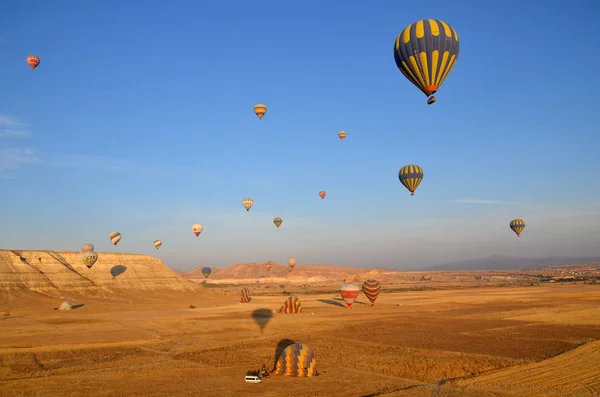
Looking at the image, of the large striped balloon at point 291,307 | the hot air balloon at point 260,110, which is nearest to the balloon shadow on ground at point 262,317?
the large striped balloon at point 291,307

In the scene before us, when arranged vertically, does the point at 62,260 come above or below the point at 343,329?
above

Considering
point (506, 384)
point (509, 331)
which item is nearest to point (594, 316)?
point (509, 331)

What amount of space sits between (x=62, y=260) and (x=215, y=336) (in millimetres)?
51593

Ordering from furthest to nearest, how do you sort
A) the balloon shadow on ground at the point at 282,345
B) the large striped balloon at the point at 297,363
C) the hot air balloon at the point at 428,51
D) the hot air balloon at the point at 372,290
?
1. the hot air balloon at the point at 372,290
2. the hot air balloon at the point at 428,51
3. the balloon shadow on ground at the point at 282,345
4. the large striped balloon at the point at 297,363

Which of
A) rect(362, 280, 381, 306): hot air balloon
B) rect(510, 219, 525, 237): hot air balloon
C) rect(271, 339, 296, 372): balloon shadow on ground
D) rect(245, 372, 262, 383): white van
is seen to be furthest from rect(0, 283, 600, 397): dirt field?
rect(510, 219, 525, 237): hot air balloon

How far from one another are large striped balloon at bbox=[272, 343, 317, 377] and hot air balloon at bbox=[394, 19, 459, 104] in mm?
21127

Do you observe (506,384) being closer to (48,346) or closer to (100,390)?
(100,390)

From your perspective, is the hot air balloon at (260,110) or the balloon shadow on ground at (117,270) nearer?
the hot air balloon at (260,110)

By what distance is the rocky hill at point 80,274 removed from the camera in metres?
62.2

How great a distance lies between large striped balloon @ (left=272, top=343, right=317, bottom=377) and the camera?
65.3 feet

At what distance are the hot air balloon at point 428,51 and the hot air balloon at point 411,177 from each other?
16993mm

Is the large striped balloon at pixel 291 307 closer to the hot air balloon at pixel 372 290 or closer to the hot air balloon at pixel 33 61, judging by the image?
the hot air balloon at pixel 372 290

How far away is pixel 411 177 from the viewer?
4969 cm

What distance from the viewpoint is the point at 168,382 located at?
62.6 ft
